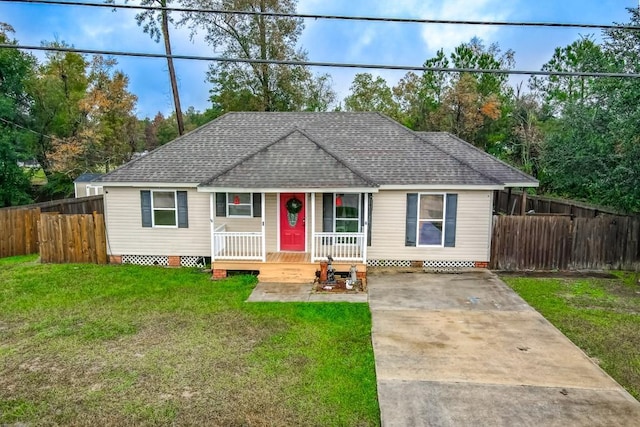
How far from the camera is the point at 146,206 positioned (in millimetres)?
12641

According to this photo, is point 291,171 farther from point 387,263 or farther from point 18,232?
point 18,232

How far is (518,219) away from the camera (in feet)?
38.7

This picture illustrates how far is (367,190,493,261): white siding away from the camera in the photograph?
12102 mm

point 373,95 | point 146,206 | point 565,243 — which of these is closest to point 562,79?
point 373,95

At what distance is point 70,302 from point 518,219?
39.5 feet

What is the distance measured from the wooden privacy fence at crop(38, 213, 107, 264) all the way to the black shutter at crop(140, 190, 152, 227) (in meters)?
1.30

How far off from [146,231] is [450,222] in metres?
9.52

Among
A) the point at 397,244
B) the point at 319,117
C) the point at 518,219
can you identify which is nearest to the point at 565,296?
the point at 518,219

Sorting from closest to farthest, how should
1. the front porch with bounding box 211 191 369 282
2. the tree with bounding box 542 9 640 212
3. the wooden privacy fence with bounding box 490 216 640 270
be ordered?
the tree with bounding box 542 9 640 212 → the front porch with bounding box 211 191 369 282 → the wooden privacy fence with bounding box 490 216 640 270

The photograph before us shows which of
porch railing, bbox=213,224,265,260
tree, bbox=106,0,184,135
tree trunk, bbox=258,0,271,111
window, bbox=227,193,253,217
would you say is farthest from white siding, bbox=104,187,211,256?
tree trunk, bbox=258,0,271,111

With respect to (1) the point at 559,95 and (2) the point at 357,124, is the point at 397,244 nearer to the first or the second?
(2) the point at 357,124

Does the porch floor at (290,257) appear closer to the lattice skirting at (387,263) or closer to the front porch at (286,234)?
the front porch at (286,234)

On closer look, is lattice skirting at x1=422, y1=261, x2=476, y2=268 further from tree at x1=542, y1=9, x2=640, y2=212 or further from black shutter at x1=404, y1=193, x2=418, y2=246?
tree at x1=542, y1=9, x2=640, y2=212

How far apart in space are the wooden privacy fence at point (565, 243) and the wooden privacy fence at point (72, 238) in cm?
1231
